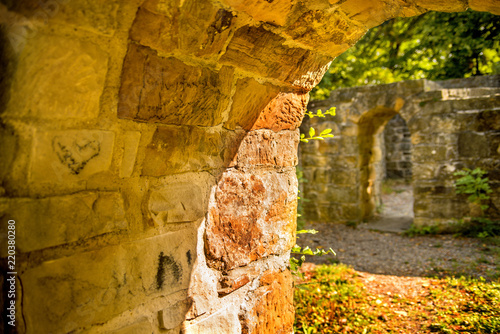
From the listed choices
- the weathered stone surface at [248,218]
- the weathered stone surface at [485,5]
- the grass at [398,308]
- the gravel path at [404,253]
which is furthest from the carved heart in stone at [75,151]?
the gravel path at [404,253]

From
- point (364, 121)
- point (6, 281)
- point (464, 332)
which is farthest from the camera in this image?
point (364, 121)

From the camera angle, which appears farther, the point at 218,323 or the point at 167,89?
the point at 218,323

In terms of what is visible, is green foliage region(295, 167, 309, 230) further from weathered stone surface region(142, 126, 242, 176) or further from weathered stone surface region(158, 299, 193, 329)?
weathered stone surface region(158, 299, 193, 329)

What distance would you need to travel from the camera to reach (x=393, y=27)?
9.30 m

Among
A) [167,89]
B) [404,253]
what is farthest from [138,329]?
[404,253]

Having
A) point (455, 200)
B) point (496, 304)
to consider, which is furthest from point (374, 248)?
point (496, 304)

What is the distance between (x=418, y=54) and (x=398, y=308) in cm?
787

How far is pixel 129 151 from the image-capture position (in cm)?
89

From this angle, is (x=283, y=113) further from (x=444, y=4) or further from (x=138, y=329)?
(x=138, y=329)

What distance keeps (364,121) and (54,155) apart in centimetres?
587

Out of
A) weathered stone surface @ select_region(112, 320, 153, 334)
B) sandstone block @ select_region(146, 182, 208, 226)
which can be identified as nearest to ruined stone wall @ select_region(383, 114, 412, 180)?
sandstone block @ select_region(146, 182, 208, 226)

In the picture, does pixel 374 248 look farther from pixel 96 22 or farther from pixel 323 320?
pixel 96 22

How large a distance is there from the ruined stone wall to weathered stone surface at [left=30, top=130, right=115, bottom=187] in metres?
10.7

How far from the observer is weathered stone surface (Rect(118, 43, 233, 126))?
2.66ft
